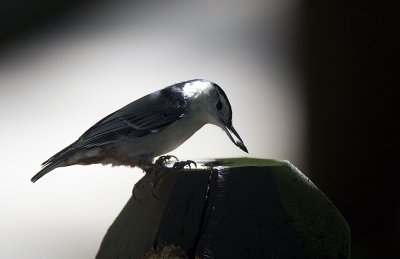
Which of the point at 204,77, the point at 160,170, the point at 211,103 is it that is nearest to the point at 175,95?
the point at 211,103

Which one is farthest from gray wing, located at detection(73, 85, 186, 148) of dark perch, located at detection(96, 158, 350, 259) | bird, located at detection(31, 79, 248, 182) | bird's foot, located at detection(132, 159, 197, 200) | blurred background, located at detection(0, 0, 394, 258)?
blurred background, located at detection(0, 0, 394, 258)

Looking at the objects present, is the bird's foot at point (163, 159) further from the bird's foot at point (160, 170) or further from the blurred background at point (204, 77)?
the blurred background at point (204, 77)

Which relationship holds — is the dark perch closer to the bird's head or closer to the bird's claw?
the bird's claw

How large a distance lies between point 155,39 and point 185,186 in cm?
177

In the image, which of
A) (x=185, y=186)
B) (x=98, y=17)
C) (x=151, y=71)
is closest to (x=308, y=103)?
(x=151, y=71)

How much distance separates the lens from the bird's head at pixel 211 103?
1.69 meters

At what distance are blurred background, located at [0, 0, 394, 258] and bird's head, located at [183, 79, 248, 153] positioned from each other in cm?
88

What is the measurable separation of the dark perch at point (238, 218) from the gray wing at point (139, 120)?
0.27 meters

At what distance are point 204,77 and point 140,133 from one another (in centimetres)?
127

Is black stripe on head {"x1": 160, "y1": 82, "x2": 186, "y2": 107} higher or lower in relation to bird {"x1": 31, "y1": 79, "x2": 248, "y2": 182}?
higher

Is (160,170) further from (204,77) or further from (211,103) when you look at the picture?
(204,77)

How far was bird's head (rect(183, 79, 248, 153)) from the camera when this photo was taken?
1693 millimetres

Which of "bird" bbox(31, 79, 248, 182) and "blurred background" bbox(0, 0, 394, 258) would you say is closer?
"bird" bbox(31, 79, 248, 182)

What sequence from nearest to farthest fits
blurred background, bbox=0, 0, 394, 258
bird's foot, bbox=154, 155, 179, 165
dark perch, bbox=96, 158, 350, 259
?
dark perch, bbox=96, 158, 350, 259, bird's foot, bbox=154, 155, 179, 165, blurred background, bbox=0, 0, 394, 258
